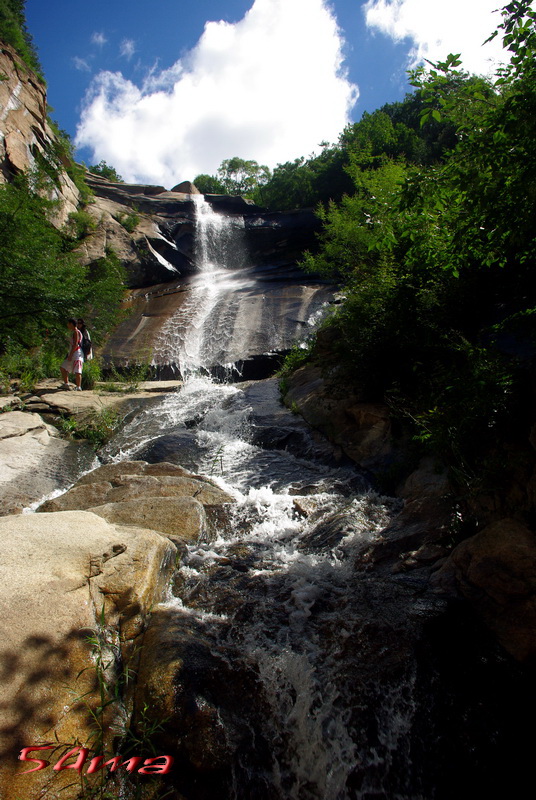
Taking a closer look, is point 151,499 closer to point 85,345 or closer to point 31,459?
point 31,459

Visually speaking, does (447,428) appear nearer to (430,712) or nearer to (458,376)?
(458,376)

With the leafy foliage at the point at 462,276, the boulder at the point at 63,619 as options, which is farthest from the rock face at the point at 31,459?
the leafy foliage at the point at 462,276

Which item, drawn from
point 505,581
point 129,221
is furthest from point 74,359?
point 129,221

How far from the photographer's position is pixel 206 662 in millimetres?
2803

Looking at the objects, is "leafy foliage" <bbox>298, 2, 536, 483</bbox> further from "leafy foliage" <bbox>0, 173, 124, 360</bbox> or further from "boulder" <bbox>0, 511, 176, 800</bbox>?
"leafy foliage" <bbox>0, 173, 124, 360</bbox>

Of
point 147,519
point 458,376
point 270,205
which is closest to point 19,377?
point 147,519

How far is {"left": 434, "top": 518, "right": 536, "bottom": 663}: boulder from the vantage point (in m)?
2.62

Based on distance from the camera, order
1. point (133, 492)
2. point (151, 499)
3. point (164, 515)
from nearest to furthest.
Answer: point (164, 515)
point (151, 499)
point (133, 492)

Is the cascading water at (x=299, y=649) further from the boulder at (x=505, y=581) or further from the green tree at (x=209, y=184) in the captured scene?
the green tree at (x=209, y=184)

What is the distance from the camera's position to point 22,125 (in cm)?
1931

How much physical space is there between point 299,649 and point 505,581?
5.23 feet

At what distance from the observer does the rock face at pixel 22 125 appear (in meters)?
17.4

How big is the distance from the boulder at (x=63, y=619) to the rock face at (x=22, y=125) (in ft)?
60.6

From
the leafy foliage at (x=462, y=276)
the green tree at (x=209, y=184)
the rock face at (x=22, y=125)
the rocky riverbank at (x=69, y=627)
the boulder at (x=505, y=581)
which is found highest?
the green tree at (x=209, y=184)
